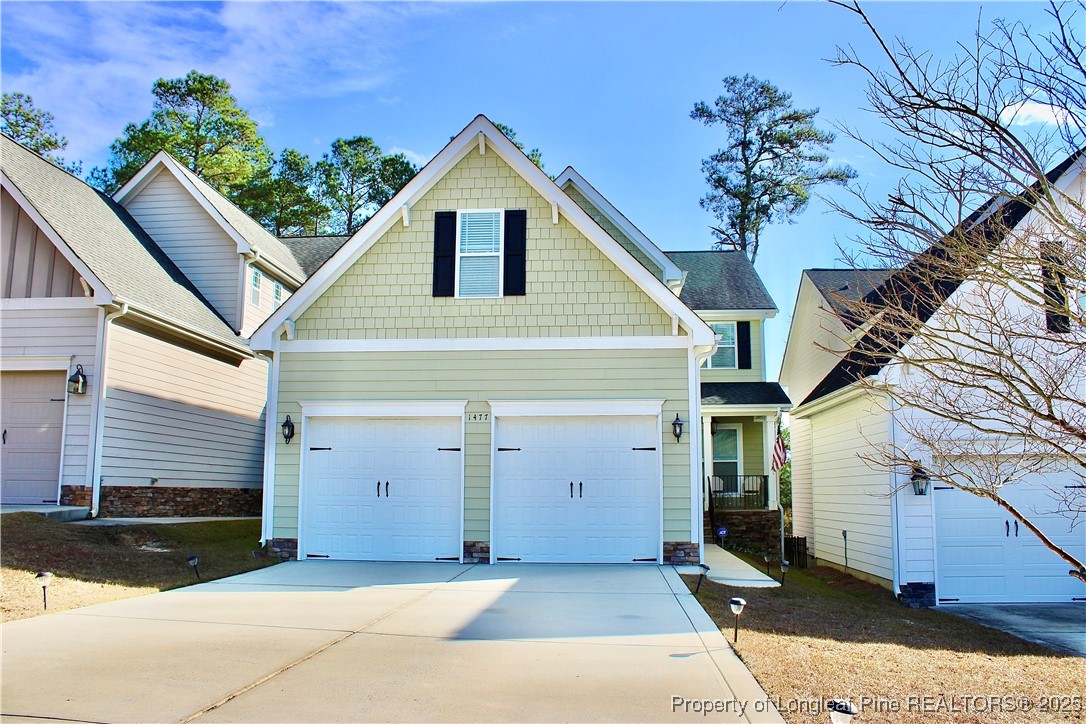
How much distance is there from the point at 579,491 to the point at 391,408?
313 centimetres

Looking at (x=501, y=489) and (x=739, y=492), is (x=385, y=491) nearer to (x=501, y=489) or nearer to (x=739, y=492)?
(x=501, y=489)

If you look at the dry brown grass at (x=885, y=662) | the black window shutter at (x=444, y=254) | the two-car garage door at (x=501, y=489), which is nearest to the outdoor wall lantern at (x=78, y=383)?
the two-car garage door at (x=501, y=489)

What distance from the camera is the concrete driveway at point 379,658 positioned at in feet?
16.1

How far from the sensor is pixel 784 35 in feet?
24.2

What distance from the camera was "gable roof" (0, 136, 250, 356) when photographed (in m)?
12.6

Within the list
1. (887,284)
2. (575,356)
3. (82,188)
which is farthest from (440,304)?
(82,188)

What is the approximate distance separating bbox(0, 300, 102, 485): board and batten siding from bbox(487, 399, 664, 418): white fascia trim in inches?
249

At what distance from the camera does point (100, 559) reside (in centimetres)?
973

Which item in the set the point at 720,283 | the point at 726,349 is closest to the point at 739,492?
the point at 726,349

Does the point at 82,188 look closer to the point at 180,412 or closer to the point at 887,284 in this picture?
the point at 180,412

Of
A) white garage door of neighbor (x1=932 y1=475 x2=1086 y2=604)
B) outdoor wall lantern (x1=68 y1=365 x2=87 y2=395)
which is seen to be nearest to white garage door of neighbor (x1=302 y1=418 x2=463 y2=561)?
outdoor wall lantern (x1=68 y1=365 x2=87 y2=395)

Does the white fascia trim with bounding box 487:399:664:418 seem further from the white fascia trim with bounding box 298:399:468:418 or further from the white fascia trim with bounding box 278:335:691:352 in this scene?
the white fascia trim with bounding box 278:335:691:352

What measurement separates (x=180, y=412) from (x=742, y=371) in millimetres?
13225

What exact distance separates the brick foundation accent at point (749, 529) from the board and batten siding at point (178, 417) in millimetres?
10782
